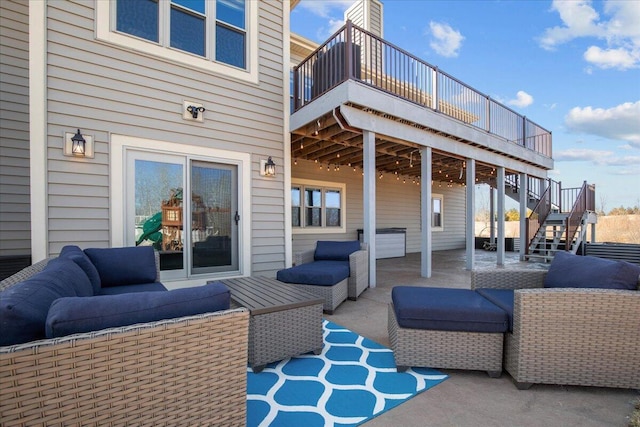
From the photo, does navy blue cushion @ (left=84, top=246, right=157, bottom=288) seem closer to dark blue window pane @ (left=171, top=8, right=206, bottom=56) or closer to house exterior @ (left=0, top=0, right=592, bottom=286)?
house exterior @ (left=0, top=0, right=592, bottom=286)

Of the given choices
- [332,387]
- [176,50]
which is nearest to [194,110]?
[176,50]

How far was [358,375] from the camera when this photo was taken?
2182 millimetres

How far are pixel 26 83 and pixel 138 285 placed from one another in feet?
11.5

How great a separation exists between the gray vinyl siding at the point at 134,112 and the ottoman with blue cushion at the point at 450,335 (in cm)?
303

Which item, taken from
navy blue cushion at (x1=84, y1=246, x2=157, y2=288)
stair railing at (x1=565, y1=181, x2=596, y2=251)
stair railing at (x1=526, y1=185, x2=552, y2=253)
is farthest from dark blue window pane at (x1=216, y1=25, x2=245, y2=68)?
stair railing at (x1=565, y1=181, x2=596, y2=251)

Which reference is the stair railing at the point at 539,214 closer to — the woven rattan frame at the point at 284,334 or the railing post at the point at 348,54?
the railing post at the point at 348,54

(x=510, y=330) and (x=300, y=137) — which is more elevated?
(x=300, y=137)

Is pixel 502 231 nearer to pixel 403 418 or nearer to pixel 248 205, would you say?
pixel 248 205

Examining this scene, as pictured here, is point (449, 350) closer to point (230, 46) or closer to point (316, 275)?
point (316, 275)

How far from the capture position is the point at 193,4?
4164 mm

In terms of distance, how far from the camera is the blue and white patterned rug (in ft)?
5.67

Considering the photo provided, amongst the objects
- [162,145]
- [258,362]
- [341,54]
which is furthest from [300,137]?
[258,362]

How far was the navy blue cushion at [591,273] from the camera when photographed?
2018 millimetres

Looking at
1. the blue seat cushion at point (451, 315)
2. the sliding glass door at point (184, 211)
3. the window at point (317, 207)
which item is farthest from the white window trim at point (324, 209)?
the blue seat cushion at point (451, 315)
